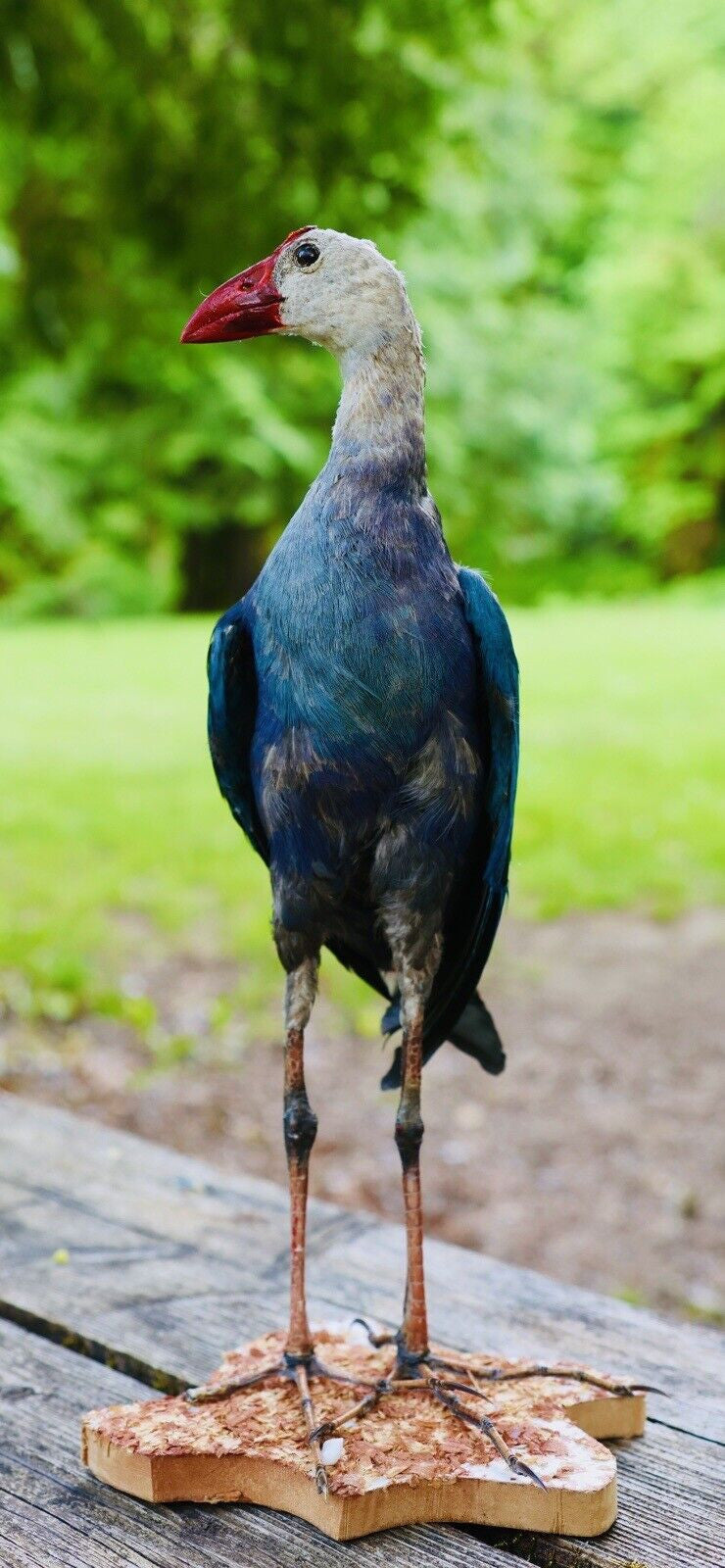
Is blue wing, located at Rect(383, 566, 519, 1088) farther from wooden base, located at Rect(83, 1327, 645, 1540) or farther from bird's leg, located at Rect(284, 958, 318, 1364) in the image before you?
wooden base, located at Rect(83, 1327, 645, 1540)

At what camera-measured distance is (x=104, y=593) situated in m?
15.2

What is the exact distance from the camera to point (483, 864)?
5.95ft

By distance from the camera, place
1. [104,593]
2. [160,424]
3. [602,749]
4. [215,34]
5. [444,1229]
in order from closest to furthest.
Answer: [444,1229]
[215,34]
[602,749]
[160,424]
[104,593]

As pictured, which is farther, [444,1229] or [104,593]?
[104,593]

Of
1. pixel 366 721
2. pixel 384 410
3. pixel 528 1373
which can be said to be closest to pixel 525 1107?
pixel 528 1373

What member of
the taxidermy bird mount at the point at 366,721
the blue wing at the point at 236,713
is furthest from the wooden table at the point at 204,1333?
the blue wing at the point at 236,713

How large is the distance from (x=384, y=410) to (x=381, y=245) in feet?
13.8

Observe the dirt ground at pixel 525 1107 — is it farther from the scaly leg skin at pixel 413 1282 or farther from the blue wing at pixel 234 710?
the blue wing at pixel 234 710

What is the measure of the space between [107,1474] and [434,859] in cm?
88

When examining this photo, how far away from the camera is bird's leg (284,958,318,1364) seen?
1.78m

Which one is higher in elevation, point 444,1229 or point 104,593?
point 104,593

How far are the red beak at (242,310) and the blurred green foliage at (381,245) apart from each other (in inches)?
104

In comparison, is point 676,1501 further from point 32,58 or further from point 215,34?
point 215,34

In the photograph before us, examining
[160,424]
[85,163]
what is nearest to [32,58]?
[85,163]
